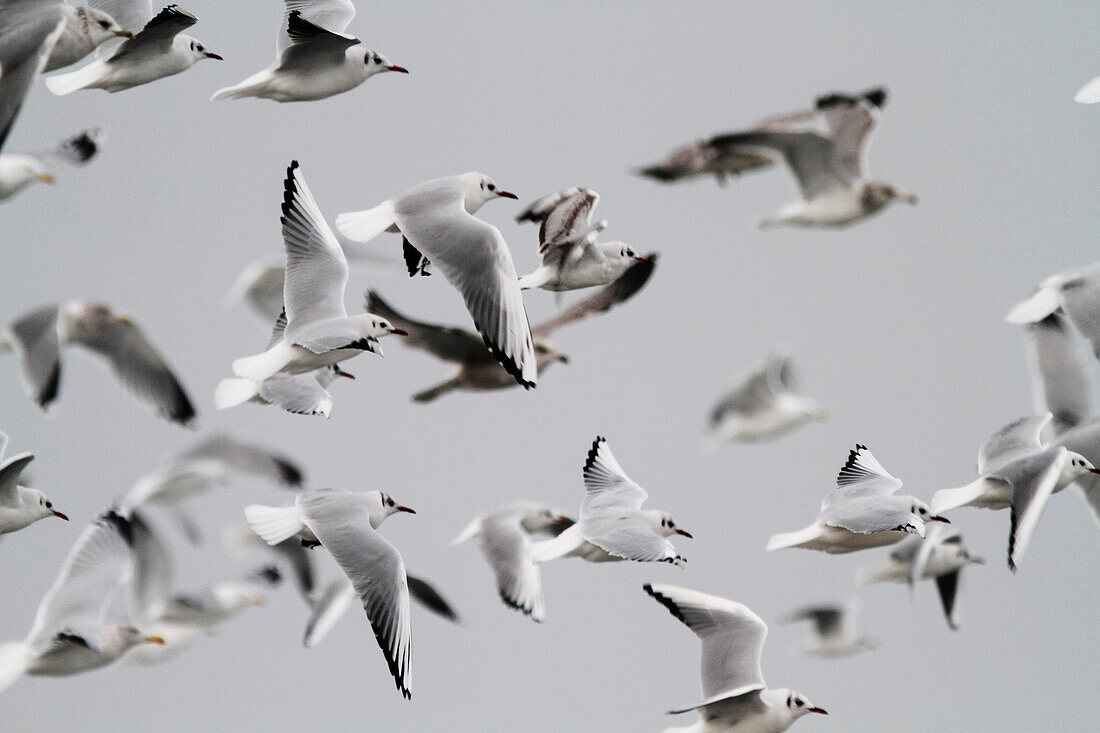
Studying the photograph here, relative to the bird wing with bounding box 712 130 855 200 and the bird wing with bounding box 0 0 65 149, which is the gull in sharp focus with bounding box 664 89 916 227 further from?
the bird wing with bounding box 0 0 65 149

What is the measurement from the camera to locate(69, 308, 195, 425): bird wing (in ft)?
24.7

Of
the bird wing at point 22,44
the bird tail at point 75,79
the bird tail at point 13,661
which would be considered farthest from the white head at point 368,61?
the bird tail at point 13,661

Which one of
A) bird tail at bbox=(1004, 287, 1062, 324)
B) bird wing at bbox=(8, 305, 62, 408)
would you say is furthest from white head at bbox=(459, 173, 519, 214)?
bird wing at bbox=(8, 305, 62, 408)

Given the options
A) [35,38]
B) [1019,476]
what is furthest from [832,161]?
[35,38]

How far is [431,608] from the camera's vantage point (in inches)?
327

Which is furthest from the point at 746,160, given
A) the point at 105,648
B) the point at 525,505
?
the point at 105,648

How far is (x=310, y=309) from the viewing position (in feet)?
16.4

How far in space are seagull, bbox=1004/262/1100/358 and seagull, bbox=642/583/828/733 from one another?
2.13m

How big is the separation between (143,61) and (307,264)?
1.06 metres

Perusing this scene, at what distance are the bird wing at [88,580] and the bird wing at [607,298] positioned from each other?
215cm

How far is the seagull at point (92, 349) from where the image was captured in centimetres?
722

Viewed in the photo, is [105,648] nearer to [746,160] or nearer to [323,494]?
[323,494]

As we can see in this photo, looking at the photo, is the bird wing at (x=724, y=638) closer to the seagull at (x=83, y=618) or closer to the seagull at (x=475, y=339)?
the seagull at (x=475, y=339)

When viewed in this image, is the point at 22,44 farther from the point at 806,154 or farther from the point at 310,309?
the point at 806,154
